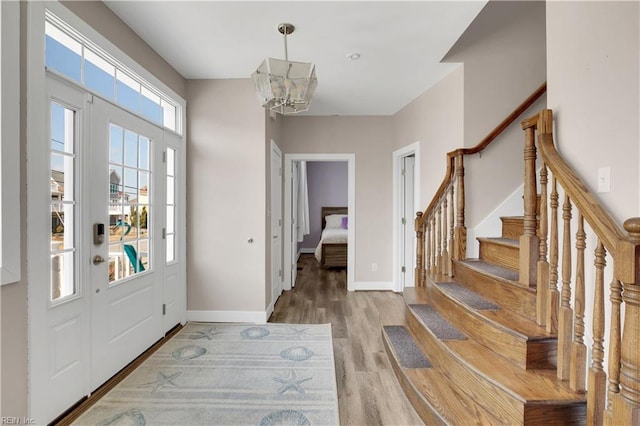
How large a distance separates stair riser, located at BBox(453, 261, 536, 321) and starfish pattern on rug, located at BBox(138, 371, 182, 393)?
7.54ft

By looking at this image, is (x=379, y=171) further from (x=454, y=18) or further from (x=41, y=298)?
(x=41, y=298)

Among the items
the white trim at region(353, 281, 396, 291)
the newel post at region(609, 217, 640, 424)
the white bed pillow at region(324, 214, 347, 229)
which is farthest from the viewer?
the white bed pillow at region(324, 214, 347, 229)

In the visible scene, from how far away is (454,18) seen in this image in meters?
2.12

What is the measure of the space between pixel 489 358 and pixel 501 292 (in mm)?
495

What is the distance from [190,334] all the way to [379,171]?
320 cm

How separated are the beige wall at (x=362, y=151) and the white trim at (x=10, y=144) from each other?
315 centimetres

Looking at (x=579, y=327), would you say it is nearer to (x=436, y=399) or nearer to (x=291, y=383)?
(x=436, y=399)

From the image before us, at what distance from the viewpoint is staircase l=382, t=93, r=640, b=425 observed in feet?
3.53

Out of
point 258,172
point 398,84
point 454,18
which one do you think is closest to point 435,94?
point 398,84

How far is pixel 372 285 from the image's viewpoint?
4410mm

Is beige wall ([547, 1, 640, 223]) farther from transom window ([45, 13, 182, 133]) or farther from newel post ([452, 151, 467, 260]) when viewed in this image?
transom window ([45, 13, 182, 133])

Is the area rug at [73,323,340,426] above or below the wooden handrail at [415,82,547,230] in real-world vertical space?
below

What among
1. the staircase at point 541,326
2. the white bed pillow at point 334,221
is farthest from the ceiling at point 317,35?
the white bed pillow at point 334,221

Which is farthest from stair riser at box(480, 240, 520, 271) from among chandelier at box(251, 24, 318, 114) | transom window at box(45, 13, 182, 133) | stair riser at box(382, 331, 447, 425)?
transom window at box(45, 13, 182, 133)
